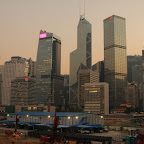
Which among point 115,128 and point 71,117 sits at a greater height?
point 71,117

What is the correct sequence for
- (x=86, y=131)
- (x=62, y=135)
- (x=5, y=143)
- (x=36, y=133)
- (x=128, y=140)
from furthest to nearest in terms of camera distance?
(x=86, y=131) → (x=36, y=133) → (x=62, y=135) → (x=5, y=143) → (x=128, y=140)

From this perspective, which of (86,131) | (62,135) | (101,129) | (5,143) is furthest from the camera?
(101,129)

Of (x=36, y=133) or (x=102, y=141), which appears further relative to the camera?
(x=36, y=133)

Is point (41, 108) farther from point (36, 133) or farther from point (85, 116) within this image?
point (36, 133)

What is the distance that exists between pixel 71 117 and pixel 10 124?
107 ft

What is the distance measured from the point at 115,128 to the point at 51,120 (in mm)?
28644

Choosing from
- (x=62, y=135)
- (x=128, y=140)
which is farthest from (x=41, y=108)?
(x=128, y=140)

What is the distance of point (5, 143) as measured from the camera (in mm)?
55500

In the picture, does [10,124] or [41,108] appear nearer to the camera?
[10,124]

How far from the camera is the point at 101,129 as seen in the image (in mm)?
85000

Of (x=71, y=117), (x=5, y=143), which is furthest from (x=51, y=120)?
(x=5, y=143)

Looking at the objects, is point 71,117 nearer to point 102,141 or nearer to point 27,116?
point 27,116

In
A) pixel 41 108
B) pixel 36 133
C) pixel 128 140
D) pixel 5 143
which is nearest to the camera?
pixel 128 140

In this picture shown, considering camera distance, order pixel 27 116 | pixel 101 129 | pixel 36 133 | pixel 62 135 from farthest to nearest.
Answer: pixel 27 116 < pixel 101 129 < pixel 36 133 < pixel 62 135
